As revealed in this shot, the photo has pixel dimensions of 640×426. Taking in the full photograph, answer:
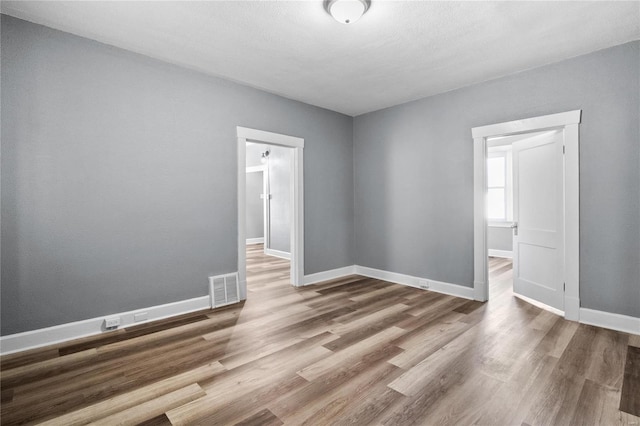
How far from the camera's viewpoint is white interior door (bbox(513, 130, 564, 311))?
3.42 metres

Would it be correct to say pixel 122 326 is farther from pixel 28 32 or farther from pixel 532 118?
pixel 532 118

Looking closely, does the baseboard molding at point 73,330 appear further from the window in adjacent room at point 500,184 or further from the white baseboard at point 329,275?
the window in adjacent room at point 500,184

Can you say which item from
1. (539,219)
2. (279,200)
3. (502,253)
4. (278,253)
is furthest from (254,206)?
(539,219)

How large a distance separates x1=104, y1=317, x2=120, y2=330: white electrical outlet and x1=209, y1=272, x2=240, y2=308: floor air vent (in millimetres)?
958

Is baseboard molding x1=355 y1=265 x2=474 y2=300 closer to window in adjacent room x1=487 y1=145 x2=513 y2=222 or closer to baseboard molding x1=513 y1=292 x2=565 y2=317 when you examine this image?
baseboard molding x1=513 y1=292 x2=565 y2=317

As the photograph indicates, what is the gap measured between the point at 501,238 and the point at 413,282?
12.8 ft

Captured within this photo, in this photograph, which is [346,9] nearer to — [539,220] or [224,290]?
[224,290]

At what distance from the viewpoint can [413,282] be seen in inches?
181

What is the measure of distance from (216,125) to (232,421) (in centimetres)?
310

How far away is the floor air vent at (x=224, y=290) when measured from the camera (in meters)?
3.67

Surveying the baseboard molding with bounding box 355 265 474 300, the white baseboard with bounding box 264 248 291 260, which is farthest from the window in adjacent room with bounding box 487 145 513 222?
the white baseboard with bounding box 264 248 291 260

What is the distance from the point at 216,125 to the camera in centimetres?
372

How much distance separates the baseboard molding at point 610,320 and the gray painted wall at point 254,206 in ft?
26.4

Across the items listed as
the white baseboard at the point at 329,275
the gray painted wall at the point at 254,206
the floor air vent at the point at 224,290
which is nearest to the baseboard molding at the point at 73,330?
the floor air vent at the point at 224,290
